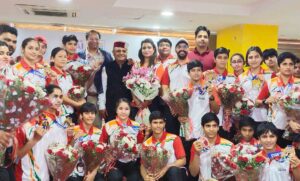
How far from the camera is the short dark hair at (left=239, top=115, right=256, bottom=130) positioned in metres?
4.17

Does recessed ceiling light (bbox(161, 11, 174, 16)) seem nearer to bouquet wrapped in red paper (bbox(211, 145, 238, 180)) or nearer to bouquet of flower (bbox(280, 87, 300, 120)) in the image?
bouquet of flower (bbox(280, 87, 300, 120))

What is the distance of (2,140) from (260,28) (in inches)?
290

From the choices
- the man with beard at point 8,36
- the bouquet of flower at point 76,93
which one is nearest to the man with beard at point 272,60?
the bouquet of flower at point 76,93

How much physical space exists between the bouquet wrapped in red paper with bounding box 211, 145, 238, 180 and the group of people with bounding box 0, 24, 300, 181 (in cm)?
23

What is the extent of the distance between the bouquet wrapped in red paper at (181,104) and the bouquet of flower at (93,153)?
817 mm

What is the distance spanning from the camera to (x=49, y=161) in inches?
135

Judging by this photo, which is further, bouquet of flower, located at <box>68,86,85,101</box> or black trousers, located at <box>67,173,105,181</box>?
bouquet of flower, located at <box>68,86,85,101</box>

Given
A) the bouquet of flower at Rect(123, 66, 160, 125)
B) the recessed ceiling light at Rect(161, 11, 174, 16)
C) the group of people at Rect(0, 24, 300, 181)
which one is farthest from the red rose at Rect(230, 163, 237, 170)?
the recessed ceiling light at Rect(161, 11, 174, 16)

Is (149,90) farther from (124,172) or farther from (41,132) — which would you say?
(41,132)

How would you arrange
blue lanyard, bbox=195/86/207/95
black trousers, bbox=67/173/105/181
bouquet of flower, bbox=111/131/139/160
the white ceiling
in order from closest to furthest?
1. bouquet of flower, bbox=111/131/139/160
2. black trousers, bbox=67/173/105/181
3. blue lanyard, bbox=195/86/207/95
4. the white ceiling

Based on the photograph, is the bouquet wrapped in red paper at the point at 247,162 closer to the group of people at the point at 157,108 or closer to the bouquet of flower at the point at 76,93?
the group of people at the point at 157,108

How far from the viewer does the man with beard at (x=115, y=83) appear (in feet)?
15.5

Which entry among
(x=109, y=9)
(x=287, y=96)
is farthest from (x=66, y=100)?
(x=109, y=9)

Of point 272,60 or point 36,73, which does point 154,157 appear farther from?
point 272,60
